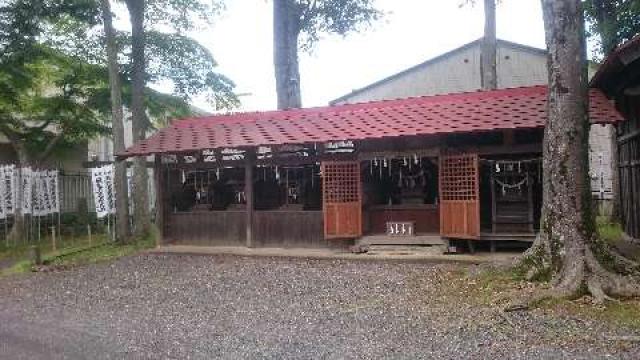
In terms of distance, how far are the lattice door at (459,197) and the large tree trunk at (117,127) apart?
9.77 metres

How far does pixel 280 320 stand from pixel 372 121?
274 inches

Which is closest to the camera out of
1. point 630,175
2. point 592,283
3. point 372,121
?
point 592,283

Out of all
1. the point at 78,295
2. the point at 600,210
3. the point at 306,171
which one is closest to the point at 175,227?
the point at 306,171

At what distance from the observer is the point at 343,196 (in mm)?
13523

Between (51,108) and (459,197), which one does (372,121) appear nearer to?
(459,197)

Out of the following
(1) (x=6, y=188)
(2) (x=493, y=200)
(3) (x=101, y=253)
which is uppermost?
(1) (x=6, y=188)

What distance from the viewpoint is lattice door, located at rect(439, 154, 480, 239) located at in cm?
1222

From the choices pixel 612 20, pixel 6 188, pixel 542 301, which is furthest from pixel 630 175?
pixel 6 188

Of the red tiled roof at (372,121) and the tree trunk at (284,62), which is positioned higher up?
the tree trunk at (284,62)

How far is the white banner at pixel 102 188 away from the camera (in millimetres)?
18234

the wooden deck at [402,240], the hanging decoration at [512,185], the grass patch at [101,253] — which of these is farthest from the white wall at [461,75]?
the wooden deck at [402,240]

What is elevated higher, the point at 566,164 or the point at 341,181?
the point at 566,164

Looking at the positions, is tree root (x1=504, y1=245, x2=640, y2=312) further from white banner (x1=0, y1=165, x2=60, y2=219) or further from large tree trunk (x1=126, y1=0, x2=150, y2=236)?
white banner (x1=0, y1=165, x2=60, y2=219)

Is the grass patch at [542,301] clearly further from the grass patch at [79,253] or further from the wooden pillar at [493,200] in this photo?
the grass patch at [79,253]
